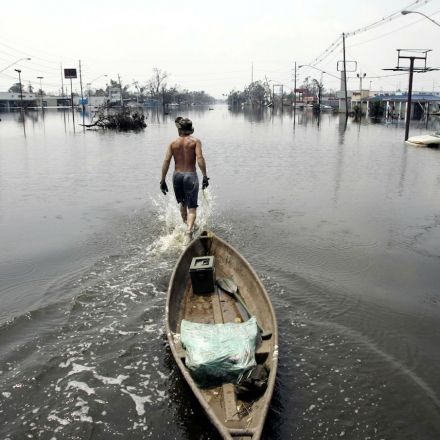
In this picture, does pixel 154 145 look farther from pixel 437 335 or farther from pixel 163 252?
pixel 437 335

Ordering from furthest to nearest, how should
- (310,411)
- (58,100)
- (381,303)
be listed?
(58,100) → (381,303) → (310,411)

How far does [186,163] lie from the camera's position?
354 inches

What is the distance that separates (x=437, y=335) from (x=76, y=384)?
4397 mm

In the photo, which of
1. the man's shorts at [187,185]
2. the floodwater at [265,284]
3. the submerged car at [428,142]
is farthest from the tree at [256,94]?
the man's shorts at [187,185]

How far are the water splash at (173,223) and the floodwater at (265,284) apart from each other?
0.21ft

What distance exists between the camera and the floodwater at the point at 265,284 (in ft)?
14.3

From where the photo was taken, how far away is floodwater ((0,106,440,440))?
4359 millimetres

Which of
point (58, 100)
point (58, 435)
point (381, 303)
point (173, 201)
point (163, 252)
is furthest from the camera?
point (58, 100)

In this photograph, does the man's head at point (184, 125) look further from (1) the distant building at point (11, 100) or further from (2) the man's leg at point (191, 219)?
(1) the distant building at point (11, 100)

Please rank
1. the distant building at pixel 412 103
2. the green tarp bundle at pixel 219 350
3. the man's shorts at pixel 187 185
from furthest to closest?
the distant building at pixel 412 103 < the man's shorts at pixel 187 185 < the green tarp bundle at pixel 219 350

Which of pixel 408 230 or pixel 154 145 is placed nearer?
pixel 408 230

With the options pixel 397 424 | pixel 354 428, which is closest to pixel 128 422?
pixel 354 428

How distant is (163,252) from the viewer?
28.5 feet

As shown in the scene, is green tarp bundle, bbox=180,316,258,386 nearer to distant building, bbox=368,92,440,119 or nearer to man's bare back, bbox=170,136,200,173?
man's bare back, bbox=170,136,200,173
